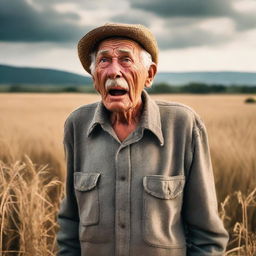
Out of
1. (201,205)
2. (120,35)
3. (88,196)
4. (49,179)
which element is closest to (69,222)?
(88,196)

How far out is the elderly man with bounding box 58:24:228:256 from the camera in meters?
1.45

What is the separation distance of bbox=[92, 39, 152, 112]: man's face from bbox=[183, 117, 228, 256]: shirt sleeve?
0.27 m

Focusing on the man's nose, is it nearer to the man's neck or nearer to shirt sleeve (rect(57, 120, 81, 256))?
the man's neck

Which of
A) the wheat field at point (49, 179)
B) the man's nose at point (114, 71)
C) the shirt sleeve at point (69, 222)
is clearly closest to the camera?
the man's nose at point (114, 71)

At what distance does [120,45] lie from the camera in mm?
1459

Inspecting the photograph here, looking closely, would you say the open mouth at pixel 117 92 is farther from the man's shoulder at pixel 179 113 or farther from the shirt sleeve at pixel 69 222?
the shirt sleeve at pixel 69 222

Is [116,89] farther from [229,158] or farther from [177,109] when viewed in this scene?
[229,158]

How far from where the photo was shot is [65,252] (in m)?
1.70

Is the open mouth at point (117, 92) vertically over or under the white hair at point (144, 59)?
under

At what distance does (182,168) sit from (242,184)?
2035 millimetres

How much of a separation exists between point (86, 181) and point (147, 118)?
12.7 inches

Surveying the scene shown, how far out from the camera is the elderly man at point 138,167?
145 centimetres

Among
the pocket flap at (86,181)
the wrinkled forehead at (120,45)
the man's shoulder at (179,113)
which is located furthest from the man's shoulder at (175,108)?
the pocket flap at (86,181)

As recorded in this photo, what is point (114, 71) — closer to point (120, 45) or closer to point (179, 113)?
point (120, 45)
